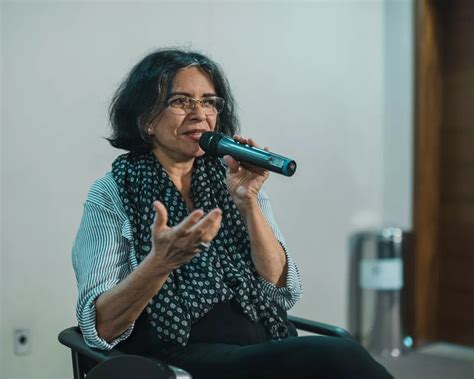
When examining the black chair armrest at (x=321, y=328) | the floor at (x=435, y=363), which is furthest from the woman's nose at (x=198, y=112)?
the floor at (x=435, y=363)

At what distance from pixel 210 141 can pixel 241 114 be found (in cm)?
153

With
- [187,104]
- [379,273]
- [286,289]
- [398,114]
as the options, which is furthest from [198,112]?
[398,114]

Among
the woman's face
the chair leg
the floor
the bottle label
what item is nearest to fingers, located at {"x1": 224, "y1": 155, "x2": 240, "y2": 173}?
the woman's face

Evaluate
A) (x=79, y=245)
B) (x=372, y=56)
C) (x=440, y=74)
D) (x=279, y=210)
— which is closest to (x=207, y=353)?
(x=79, y=245)

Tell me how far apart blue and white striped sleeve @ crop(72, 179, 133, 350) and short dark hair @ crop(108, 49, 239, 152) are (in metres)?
0.22

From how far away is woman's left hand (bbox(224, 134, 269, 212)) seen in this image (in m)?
2.02

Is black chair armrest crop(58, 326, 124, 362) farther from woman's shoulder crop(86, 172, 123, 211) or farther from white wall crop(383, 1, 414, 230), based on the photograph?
white wall crop(383, 1, 414, 230)

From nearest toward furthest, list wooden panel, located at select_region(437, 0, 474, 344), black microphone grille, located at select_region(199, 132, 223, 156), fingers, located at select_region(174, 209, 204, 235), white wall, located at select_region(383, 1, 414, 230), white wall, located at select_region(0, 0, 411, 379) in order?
fingers, located at select_region(174, 209, 204, 235)
black microphone grille, located at select_region(199, 132, 223, 156)
white wall, located at select_region(0, 0, 411, 379)
white wall, located at select_region(383, 1, 414, 230)
wooden panel, located at select_region(437, 0, 474, 344)

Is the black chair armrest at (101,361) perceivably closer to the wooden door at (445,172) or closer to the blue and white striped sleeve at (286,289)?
the blue and white striped sleeve at (286,289)

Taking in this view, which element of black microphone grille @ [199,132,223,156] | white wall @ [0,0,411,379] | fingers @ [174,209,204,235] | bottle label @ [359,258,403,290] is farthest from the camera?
bottle label @ [359,258,403,290]

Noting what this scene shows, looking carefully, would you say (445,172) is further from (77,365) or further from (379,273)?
(77,365)

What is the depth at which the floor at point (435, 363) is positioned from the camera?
3744 mm

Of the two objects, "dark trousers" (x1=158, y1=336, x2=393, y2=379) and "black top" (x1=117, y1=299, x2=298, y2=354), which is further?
"black top" (x1=117, y1=299, x2=298, y2=354)

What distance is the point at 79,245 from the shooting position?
1.94 m
